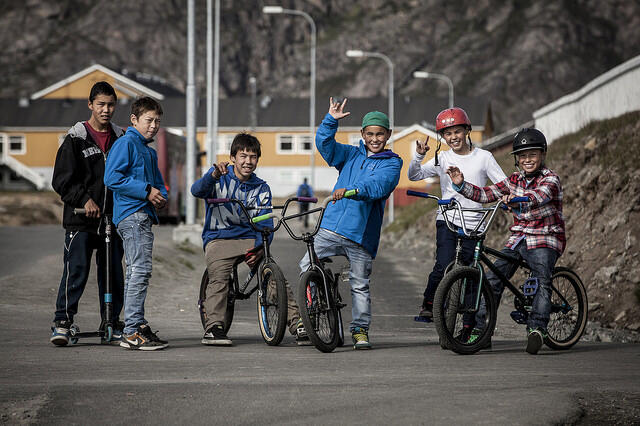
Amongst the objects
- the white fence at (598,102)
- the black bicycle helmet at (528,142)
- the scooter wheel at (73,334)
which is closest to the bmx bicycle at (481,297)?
the black bicycle helmet at (528,142)

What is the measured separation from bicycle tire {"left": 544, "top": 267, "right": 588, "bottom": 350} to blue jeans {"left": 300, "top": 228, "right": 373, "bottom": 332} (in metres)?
1.53

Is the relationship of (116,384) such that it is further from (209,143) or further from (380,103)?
(380,103)

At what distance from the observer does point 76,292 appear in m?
8.02

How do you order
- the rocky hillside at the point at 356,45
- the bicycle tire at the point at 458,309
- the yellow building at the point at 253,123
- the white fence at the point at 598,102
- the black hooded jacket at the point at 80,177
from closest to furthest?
1. the bicycle tire at the point at 458,309
2. the black hooded jacket at the point at 80,177
3. the white fence at the point at 598,102
4. the yellow building at the point at 253,123
5. the rocky hillside at the point at 356,45

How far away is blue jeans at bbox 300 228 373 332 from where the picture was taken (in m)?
8.12

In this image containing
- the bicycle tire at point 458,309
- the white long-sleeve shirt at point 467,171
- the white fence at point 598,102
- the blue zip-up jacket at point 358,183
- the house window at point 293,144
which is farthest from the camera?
the house window at point 293,144

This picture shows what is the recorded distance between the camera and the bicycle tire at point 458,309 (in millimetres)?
7477

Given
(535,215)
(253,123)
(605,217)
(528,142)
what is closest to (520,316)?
(535,215)

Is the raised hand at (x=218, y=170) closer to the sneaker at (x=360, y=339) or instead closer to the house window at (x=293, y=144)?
the sneaker at (x=360, y=339)

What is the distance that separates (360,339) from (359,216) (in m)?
0.97

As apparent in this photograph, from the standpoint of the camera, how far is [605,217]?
1308 centimetres

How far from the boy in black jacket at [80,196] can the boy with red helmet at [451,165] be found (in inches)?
99.7

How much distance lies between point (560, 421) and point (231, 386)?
1961mm

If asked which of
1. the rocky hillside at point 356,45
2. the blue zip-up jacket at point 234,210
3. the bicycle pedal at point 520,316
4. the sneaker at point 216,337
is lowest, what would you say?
the sneaker at point 216,337
